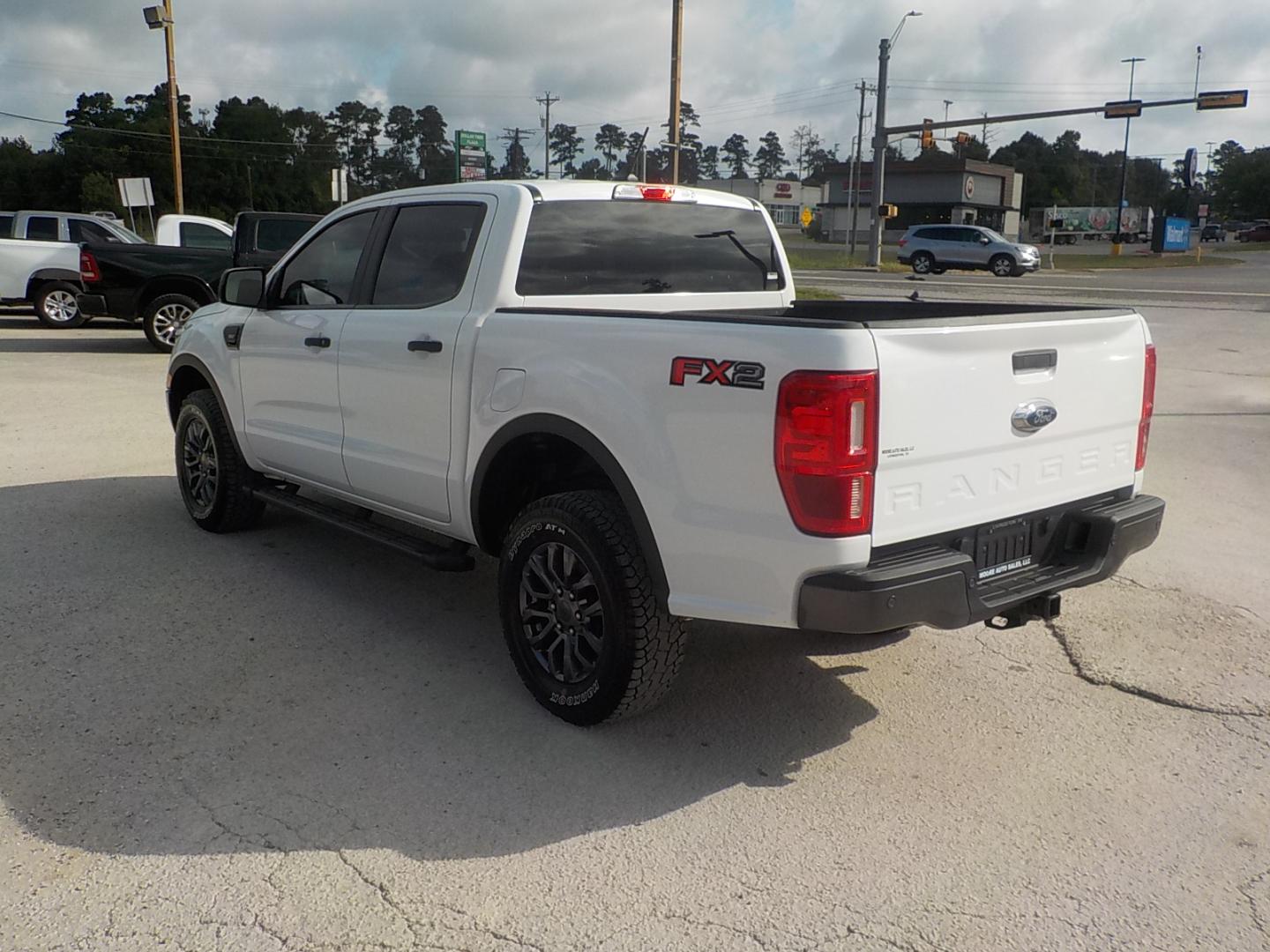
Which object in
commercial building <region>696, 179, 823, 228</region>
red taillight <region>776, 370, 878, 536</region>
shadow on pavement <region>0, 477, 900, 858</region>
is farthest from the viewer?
commercial building <region>696, 179, 823, 228</region>

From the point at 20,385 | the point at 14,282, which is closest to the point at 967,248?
the point at 14,282

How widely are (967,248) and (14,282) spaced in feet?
104

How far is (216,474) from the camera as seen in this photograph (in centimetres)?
610

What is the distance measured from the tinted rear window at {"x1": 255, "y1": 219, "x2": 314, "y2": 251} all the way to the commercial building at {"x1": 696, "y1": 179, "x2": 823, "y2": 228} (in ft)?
286

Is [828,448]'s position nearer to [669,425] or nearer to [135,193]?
[669,425]

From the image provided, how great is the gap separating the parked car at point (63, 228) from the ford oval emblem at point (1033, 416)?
50.9ft

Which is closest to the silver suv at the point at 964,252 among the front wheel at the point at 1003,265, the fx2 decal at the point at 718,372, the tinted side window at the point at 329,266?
the front wheel at the point at 1003,265

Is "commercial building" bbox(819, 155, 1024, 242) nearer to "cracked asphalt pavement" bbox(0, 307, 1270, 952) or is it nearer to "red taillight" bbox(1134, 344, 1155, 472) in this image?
"cracked asphalt pavement" bbox(0, 307, 1270, 952)

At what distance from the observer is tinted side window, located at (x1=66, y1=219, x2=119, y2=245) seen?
658 inches

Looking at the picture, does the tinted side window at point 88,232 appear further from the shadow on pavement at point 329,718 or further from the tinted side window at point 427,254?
the tinted side window at point 427,254

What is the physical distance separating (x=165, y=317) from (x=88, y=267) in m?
1.08

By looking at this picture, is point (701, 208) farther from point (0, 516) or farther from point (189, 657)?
point (0, 516)

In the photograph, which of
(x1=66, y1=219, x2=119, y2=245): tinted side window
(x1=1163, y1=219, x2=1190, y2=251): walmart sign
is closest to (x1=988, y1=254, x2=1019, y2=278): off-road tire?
(x1=66, y1=219, x2=119, y2=245): tinted side window

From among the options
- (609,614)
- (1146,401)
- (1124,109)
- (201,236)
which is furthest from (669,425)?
(1124,109)
